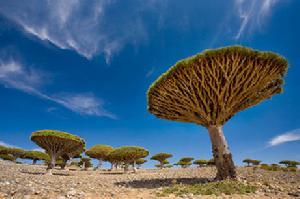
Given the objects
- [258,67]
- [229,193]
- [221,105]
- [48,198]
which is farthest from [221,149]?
[48,198]

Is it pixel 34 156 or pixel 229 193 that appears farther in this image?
pixel 34 156

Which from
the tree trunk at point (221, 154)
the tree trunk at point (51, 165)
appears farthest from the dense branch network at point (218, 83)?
the tree trunk at point (51, 165)

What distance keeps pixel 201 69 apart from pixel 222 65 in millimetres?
1176

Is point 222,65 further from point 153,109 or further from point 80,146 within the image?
point 80,146

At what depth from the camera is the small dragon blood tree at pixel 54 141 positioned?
20453mm

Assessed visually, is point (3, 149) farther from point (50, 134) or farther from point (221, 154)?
point (221, 154)

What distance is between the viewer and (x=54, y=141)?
2111cm

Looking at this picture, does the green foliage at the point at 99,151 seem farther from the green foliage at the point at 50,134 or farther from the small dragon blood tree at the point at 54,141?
the green foliage at the point at 50,134

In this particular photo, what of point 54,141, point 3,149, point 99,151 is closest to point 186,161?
point 99,151

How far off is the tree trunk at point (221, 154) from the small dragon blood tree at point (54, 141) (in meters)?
15.9

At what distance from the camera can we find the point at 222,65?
10.8 m

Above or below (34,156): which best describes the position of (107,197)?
below

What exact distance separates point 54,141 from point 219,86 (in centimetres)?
1836

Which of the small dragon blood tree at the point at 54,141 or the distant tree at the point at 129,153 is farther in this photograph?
the distant tree at the point at 129,153
